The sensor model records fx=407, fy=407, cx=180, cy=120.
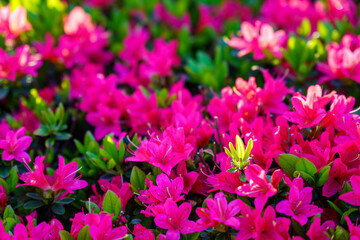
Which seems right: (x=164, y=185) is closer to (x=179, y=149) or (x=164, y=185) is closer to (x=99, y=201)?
(x=179, y=149)

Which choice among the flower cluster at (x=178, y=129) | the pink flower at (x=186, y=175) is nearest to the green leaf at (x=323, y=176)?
the flower cluster at (x=178, y=129)

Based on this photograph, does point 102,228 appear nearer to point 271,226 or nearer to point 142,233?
point 142,233

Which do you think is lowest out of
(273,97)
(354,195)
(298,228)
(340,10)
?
(298,228)

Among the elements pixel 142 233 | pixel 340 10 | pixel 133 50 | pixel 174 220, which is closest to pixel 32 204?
pixel 142 233

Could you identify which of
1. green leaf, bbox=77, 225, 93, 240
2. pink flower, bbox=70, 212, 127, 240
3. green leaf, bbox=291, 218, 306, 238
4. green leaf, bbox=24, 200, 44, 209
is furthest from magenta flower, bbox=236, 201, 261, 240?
green leaf, bbox=24, 200, 44, 209

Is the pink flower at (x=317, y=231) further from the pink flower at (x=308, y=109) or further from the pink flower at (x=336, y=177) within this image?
the pink flower at (x=308, y=109)

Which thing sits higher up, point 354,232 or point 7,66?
point 7,66
